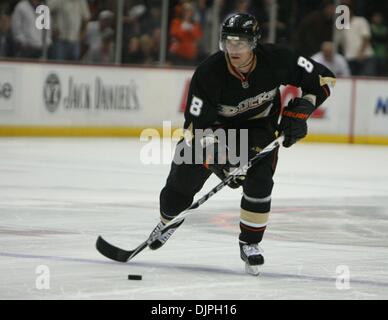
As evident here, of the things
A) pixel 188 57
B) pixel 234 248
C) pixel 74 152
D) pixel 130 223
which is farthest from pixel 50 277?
pixel 188 57

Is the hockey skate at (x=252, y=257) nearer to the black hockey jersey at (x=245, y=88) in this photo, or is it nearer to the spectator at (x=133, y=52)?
the black hockey jersey at (x=245, y=88)

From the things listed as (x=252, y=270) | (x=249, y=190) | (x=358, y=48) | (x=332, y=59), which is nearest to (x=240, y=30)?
(x=249, y=190)

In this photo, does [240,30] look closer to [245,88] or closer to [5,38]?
[245,88]

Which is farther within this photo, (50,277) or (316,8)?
(316,8)

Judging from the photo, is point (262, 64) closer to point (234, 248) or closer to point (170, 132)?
point (234, 248)

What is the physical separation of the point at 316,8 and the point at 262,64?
985 centimetres

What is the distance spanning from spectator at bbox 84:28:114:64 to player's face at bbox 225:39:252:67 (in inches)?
366

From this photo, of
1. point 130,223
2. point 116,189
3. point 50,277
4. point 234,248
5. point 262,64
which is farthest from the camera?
point 116,189

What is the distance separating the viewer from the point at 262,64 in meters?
5.64

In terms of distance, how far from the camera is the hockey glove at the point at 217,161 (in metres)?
5.54

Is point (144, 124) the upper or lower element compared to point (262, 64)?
lower

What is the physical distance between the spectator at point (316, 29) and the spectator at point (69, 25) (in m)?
2.97

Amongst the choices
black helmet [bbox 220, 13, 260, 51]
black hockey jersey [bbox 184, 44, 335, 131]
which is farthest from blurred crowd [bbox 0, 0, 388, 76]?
black helmet [bbox 220, 13, 260, 51]
